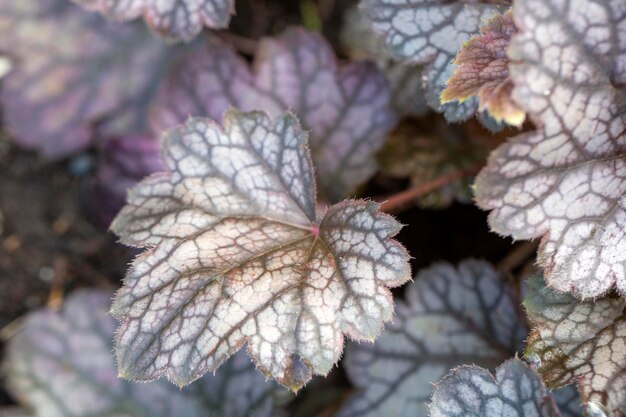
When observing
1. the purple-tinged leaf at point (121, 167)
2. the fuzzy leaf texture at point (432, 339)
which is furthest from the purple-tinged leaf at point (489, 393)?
the purple-tinged leaf at point (121, 167)

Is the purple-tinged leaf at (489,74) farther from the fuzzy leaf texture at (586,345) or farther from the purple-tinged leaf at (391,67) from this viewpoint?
the purple-tinged leaf at (391,67)

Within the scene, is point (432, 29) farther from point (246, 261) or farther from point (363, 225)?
point (246, 261)

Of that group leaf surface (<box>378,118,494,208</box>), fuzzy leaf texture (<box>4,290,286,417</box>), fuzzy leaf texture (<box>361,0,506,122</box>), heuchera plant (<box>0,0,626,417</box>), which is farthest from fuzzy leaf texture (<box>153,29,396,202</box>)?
fuzzy leaf texture (<box>4,290,286,417</box>)

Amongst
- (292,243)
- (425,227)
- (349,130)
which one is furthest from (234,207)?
(425,227)

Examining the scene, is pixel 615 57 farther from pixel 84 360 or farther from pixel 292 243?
pixel 84 360

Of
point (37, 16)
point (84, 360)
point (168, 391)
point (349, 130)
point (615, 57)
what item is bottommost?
point (84, 360)

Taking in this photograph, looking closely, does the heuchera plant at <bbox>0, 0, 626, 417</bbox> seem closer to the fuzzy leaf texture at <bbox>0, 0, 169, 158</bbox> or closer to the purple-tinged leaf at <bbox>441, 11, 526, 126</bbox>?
the purple-tinged leaf at <bbox>441, 11, 526, 126</bbox>

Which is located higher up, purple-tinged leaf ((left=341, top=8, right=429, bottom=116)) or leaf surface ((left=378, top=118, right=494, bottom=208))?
purple-tinged leaf ((left=341, top=8, right=429, bottom=116))
